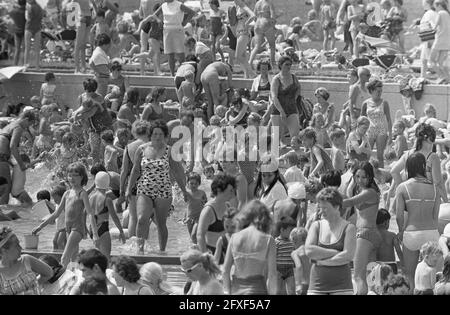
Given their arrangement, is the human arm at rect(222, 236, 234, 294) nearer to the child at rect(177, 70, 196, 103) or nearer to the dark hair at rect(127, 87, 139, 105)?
the dark hair at rect(127, 87, 139, 105)

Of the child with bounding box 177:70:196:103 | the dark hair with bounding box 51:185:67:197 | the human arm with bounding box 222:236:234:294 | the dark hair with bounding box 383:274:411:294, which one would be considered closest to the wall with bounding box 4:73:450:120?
the child with bounding box 177:70:196:103

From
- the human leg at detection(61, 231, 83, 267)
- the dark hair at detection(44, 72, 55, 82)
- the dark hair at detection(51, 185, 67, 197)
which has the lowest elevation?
the human leg at detection(61, 231, 83, 267)

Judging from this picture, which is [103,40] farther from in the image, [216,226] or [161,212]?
[216,226]

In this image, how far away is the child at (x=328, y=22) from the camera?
2911cm

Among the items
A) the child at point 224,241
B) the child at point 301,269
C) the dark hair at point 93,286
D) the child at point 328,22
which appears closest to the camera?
the dark hair at point 93,286

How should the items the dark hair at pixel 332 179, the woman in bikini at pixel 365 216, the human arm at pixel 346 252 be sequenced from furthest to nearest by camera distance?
the dark hair at pixel 332 179 < the woman in bikini at pixel 365 216 < the human arm at pixel 346 252

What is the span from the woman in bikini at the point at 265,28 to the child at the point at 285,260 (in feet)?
38.5

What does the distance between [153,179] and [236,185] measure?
60.9 inches

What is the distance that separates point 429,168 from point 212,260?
164 inches

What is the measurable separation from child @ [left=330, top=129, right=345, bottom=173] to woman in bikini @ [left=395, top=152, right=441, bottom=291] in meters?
3.12

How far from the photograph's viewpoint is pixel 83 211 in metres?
15.7

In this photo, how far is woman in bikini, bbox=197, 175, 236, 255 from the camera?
46.2ft

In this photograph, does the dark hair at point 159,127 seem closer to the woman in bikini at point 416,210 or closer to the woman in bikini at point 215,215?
the woman in bikini at point 215,215

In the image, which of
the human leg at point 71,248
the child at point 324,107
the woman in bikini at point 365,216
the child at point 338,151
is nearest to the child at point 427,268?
the woman in bikini at point 365,216
